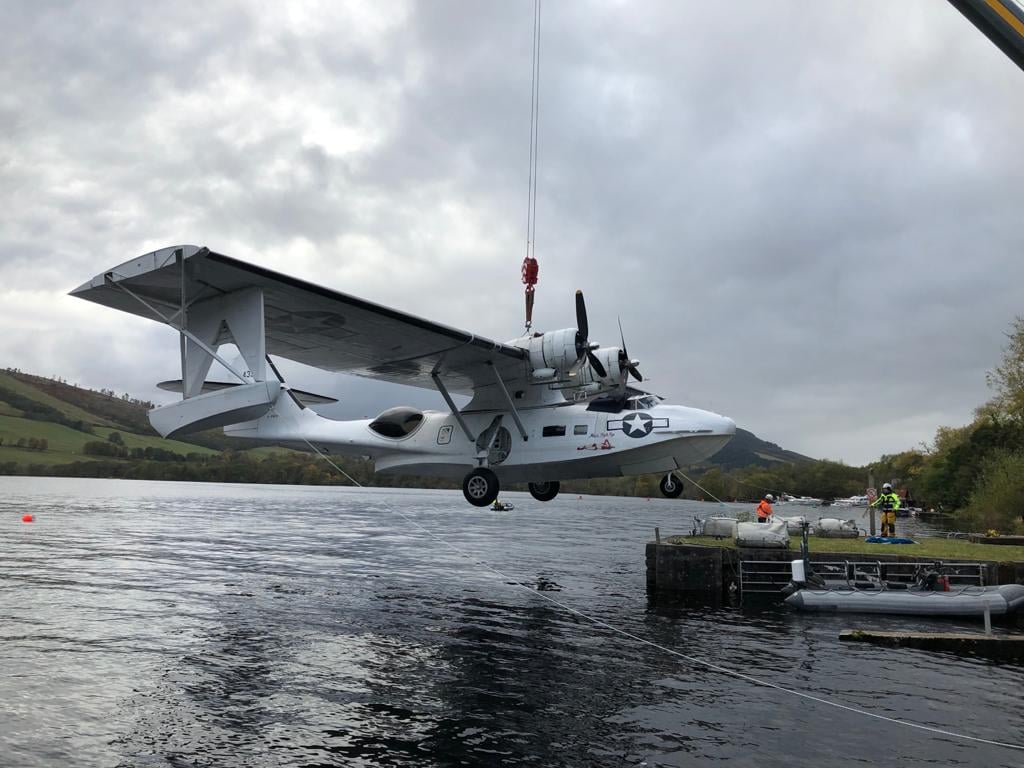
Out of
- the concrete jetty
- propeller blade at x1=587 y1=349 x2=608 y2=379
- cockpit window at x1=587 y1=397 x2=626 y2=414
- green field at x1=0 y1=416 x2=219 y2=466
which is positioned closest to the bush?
the concrete jetty

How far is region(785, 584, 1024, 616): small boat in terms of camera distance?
20.4 meters

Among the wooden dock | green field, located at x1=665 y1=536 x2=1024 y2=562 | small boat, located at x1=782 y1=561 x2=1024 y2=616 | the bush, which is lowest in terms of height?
the wooden dock

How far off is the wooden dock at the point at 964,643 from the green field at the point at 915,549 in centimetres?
548

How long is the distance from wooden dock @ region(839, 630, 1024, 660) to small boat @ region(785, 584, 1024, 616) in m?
3.60

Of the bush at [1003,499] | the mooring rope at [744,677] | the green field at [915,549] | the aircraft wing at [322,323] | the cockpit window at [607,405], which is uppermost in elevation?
the aircraft wing at [322,323]

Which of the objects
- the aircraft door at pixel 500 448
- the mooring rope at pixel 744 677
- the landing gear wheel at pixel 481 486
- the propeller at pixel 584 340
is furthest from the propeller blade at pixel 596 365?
the mooring rope at pixel 744 677

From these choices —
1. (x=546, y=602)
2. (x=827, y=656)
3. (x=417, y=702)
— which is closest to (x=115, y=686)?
(x=417, y=702)

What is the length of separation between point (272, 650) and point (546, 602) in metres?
9.33

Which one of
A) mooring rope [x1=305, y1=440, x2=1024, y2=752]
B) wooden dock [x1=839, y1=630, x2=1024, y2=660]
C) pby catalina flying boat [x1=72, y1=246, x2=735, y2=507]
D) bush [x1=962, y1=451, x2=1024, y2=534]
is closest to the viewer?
mooring rope [x1=305, y1=440, x2=1024, y2=752]

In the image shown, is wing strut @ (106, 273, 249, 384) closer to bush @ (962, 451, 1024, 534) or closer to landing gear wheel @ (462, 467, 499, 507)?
landing gear wheel @ (462, 467, 499, 507)

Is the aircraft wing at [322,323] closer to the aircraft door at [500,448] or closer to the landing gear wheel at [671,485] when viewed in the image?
the aircraft door at [500,448]

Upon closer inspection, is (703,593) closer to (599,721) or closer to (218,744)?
(599,721)

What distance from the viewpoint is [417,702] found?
1238 cm

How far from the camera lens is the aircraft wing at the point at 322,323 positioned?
13.4 meters
